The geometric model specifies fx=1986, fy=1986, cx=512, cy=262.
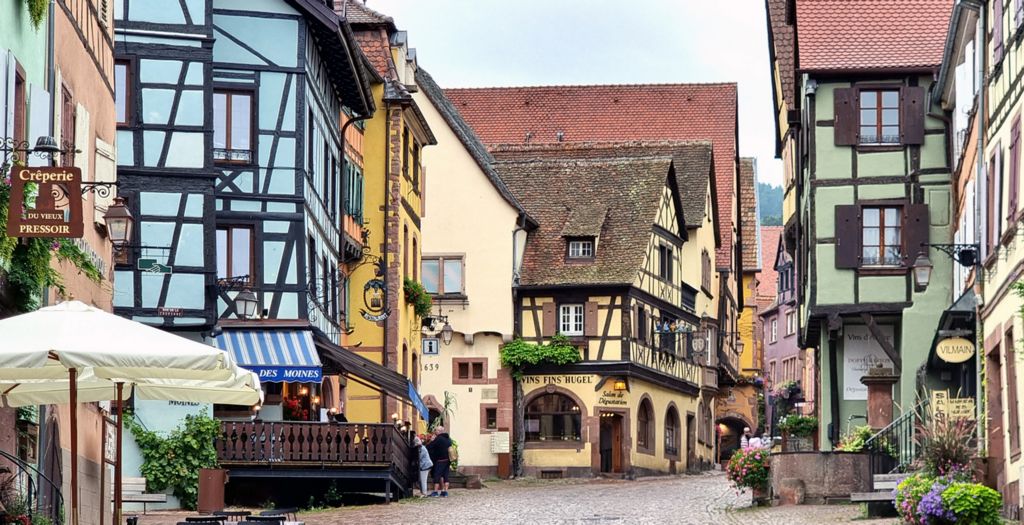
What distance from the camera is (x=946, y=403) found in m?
26.2

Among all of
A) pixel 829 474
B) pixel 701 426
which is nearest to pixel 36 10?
pixel 829 474

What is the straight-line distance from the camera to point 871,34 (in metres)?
37.2

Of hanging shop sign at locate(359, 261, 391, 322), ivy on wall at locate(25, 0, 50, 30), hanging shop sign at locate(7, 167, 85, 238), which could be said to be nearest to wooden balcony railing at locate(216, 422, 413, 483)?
hanging shop sign at locate(359, 261, 391, 322)

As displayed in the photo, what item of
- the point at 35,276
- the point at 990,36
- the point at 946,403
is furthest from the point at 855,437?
the point at 35,276

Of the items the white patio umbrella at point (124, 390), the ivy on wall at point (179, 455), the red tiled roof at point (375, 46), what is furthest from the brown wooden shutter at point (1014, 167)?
the red tiled roof at point (375, 46)

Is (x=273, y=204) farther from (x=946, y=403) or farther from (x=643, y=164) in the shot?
(x=643, y=164)

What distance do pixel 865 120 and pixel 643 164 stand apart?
1967cm

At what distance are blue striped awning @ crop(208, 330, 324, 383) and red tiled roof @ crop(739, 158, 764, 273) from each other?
42.7 m

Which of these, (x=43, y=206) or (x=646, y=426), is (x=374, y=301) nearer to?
(x=646, y=426)

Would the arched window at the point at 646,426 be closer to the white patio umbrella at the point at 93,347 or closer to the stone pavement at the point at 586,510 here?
the stone pavement at the point at 586,510

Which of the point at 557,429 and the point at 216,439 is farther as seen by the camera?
the point at 557,429

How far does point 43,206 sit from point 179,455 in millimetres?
15128

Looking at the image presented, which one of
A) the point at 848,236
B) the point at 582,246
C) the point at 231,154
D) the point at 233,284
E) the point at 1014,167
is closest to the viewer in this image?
the point at 1014,167

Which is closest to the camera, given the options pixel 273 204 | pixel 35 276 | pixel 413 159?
pixel 35 276
